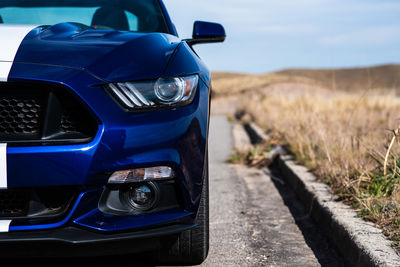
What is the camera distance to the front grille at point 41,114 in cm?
202

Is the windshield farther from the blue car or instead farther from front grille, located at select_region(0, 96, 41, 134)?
front grille, located at select_region(0, 96, 41, 134)

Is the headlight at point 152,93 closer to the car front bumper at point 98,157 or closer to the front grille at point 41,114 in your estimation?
the car front bumper at point 98,157

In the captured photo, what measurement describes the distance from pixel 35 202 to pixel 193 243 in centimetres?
83

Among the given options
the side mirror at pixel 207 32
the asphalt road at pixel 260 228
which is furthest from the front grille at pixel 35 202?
the side mirror at pixel 207 32

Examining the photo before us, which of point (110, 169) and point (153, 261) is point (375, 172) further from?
point (110, 169)

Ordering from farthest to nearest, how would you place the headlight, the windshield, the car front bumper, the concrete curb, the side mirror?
the windshield → the side mirror → the concrete curb → the headlight → the car front bumper

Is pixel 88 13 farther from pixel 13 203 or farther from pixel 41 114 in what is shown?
pixel 13 203

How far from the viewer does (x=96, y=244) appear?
203 cm

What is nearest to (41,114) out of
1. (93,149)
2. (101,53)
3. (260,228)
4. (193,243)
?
(93,149)

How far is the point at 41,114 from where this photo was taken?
2051 mm

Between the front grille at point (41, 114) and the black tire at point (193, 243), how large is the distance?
0.68 metres

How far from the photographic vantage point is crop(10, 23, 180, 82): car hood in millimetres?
2113

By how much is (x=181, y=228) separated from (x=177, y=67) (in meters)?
0.71

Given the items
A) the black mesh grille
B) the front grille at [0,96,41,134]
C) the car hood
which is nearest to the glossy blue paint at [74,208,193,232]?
the black mesh grille
